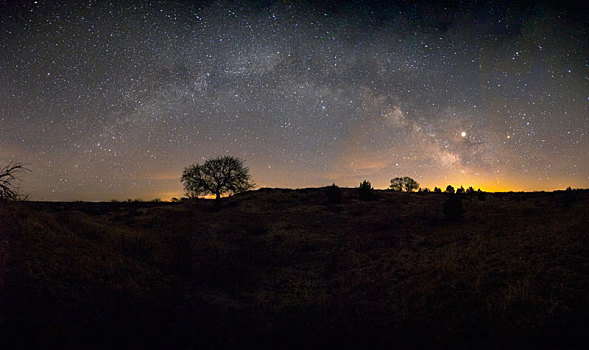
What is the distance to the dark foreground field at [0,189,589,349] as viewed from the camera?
709 centimetres

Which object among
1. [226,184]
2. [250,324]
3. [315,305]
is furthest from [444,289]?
[226,184]

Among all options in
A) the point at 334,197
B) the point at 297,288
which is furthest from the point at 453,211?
the point at 297,288

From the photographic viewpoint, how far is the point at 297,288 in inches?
444

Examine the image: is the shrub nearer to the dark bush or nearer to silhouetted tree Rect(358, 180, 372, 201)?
silhouetted tree Rect(358, 180, 372, 201)

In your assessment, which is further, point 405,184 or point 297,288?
point 405,184

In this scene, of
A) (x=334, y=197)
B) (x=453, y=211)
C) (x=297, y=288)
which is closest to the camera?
(x=297, y=288)

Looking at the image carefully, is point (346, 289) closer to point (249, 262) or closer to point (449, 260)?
point (449, 260)

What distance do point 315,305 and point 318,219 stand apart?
13.9 meters

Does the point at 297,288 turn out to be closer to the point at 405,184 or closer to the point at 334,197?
the point at 334,197

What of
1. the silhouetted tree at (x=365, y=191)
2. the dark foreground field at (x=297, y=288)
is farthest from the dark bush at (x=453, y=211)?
the silhouetted tree at (x=365, y=191)

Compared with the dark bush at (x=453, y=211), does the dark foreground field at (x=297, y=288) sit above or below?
below

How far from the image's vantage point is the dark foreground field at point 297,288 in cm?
709

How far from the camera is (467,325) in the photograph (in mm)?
7277

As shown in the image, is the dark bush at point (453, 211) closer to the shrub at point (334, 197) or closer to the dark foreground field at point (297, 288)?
the dark foreground field at point (297, 288)
